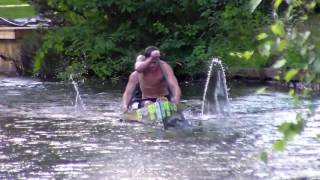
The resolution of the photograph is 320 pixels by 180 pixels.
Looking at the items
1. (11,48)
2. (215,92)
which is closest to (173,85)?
(215,92)

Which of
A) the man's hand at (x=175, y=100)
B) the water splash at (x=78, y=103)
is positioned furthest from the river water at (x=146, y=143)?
the man's hand at (x=175, y=100)

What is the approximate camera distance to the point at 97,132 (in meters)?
14.1

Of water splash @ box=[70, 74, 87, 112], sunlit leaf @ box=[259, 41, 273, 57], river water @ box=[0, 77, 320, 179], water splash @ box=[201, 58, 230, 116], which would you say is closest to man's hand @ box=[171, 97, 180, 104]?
river water @ box=[0, 77, 320, 179]

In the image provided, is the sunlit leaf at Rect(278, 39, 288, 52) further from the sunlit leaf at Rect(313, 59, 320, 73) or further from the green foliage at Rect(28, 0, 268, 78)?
the green foliage at Rect(28, 0, 268, 78)

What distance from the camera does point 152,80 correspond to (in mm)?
15078

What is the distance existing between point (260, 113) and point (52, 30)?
10980 mm

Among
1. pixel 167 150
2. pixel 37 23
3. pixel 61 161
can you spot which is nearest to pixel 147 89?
pixel 167 150

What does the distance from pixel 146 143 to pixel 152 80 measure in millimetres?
2516

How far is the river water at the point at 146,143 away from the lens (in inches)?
406

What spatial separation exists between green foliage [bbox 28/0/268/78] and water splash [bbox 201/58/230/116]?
0.33m

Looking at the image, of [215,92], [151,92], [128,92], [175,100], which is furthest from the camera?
[215,92]

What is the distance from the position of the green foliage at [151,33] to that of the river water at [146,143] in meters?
4.34

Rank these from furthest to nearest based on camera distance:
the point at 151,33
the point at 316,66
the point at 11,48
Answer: the point at 11,48 → the point at 151,33 → the point at 316,66

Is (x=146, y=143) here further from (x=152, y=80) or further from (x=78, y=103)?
(x=78, y=103)
